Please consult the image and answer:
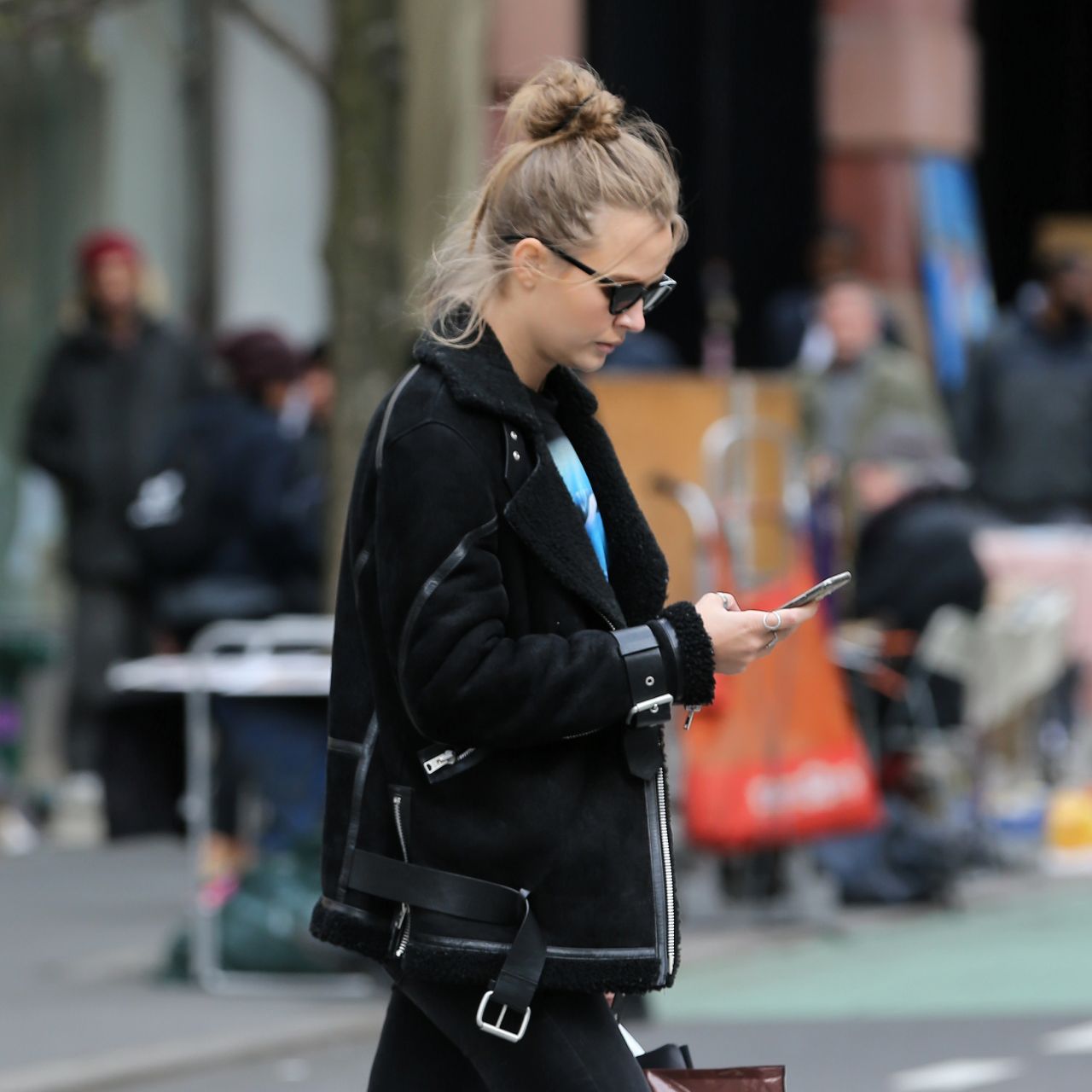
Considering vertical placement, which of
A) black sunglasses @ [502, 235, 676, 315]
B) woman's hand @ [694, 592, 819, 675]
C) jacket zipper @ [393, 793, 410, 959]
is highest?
black sunglasses @ [502, 235, 676, 315]

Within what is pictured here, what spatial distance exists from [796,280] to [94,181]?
6447 millimetres

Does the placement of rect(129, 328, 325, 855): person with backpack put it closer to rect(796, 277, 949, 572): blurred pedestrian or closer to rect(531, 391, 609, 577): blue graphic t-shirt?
rect(796, 277, 949, 572): blurred pedestrian

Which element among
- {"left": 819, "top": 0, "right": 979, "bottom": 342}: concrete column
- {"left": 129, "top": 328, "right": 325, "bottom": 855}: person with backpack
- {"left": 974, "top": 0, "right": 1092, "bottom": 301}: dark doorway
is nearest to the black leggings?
{"left": 129, "top": 328, "right": 325, "bottom": 855}: person with backpack

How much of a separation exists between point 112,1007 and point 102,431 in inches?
152

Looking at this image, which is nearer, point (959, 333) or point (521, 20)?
point (521, 20)

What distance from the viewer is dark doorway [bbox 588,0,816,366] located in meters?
18.1

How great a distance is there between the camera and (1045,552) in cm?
1170

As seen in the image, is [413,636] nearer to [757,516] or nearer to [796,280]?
[757,516]

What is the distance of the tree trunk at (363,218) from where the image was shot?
321 inches

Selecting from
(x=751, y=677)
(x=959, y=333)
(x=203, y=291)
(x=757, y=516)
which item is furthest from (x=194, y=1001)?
(x=959, y=333)

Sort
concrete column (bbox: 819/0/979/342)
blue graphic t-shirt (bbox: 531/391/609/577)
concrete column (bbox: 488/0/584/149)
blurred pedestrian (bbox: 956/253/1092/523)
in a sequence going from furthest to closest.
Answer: concrete column (bbox: 819/0/979/342), concrete column (bbox: 488/0/584/149), blurred pedestrian (bbox: 956/253/1092/523), blue graphic t-shirt (bbox: 531/391/609/577)

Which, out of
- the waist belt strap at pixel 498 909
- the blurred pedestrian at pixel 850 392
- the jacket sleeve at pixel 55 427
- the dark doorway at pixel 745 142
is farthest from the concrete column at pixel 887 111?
the waist belt strap at pixel 498 909

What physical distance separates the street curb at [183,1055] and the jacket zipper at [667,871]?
11.2ft

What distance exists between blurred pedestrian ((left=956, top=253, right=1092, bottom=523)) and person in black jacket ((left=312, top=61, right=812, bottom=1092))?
10.0 m
